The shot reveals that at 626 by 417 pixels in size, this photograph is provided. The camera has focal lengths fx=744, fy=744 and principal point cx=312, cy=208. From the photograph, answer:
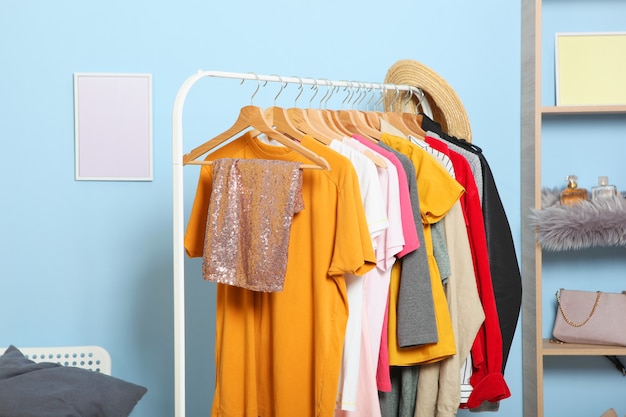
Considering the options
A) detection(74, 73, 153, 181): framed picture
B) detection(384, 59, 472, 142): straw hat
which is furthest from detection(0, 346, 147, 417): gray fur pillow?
detection(384, 59, 472, 142): straw hat

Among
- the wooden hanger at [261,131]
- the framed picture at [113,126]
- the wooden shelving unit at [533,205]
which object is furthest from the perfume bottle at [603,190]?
the framed picture at [113,126]

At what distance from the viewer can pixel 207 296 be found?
2.72m

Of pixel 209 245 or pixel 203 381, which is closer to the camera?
pixel 209 245

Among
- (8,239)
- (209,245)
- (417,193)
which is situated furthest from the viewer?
(8,239)

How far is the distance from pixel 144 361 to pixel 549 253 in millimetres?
1541

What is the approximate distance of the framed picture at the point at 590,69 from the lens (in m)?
2.63

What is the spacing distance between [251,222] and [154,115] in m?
1.11

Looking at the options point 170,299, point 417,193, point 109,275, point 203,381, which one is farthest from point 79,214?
point 417,193

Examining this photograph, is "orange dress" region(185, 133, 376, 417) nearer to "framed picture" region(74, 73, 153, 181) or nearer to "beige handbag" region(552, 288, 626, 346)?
"framed picture" region(74, 73, 153, 181)

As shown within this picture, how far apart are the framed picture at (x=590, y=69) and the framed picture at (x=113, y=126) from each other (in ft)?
4.83

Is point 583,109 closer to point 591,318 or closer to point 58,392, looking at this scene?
point 591,318

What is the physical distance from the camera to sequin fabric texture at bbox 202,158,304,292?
1684 mm

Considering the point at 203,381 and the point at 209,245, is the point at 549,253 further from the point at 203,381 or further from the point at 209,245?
the point at 209,245

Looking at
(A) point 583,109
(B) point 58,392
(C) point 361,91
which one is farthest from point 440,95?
(B) point 58,392
